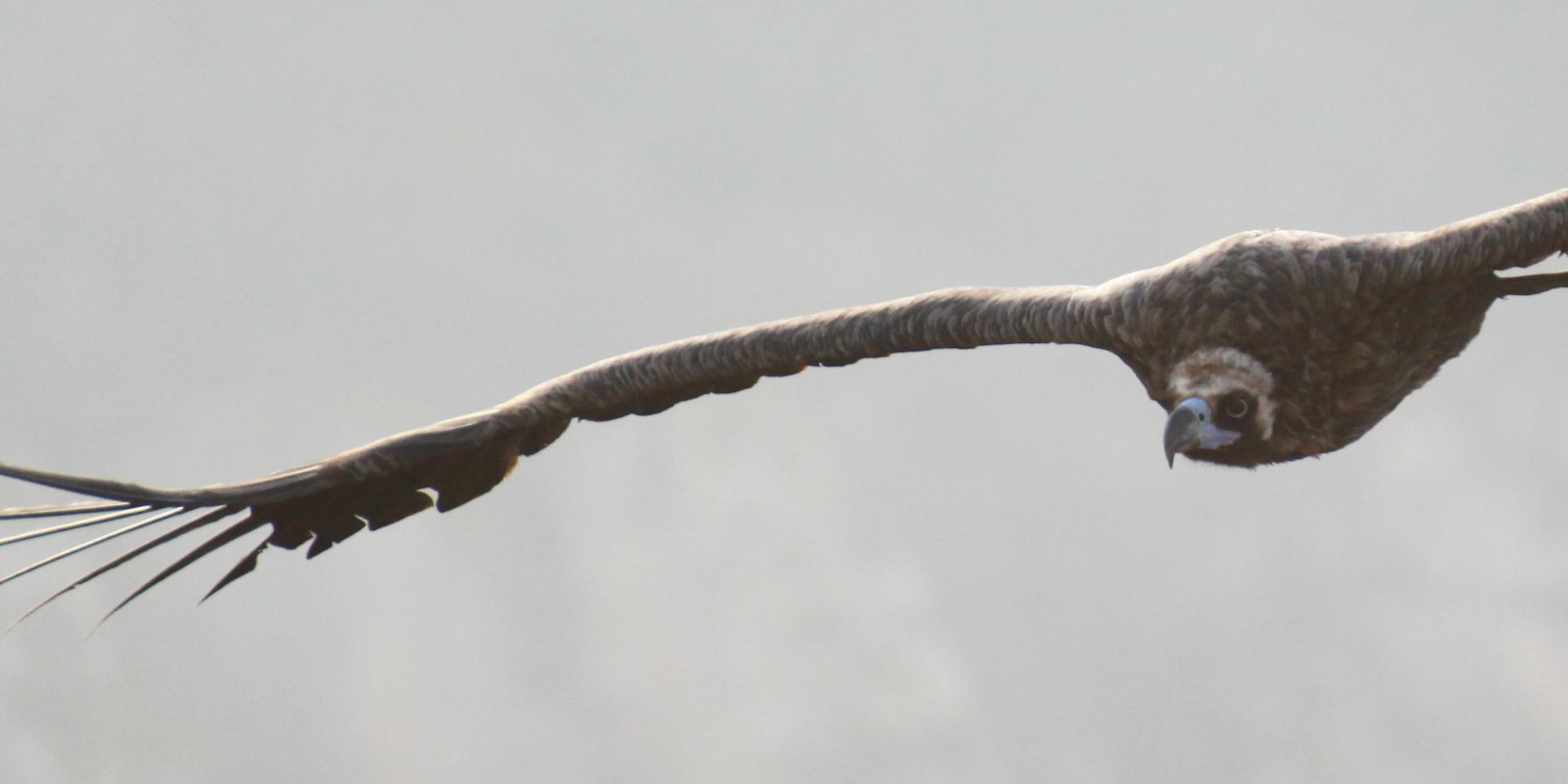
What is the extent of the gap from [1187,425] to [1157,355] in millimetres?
459

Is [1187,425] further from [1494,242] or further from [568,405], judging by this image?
[568,405]

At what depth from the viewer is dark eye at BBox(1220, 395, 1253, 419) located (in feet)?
31.4

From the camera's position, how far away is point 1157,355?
9.81 meters

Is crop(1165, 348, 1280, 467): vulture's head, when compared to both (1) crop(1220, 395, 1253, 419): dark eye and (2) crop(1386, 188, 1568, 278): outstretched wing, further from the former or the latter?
(2) crop(1386, 188, 1568, 278): outstretched wing

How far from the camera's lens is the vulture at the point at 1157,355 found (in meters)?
9.45

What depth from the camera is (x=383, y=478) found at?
35.6 feet

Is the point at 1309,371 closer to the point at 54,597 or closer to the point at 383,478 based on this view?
the point at 383,478

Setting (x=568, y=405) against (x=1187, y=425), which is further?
(x=568, y=405)

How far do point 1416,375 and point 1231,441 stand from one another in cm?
106

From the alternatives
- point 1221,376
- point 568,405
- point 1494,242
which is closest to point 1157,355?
point 1221,376

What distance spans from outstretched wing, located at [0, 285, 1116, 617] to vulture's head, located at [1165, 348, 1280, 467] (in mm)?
532

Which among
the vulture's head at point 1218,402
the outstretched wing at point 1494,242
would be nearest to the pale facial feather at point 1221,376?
the vulture's head at point 1218,402

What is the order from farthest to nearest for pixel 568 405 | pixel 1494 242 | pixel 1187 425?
pixel 568 405
pixel 1187 425
pixel 1494 242

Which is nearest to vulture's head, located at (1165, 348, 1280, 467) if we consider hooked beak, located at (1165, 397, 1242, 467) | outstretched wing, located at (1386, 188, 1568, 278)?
hooked beak, located at (1165, 397, 1242, 467)
